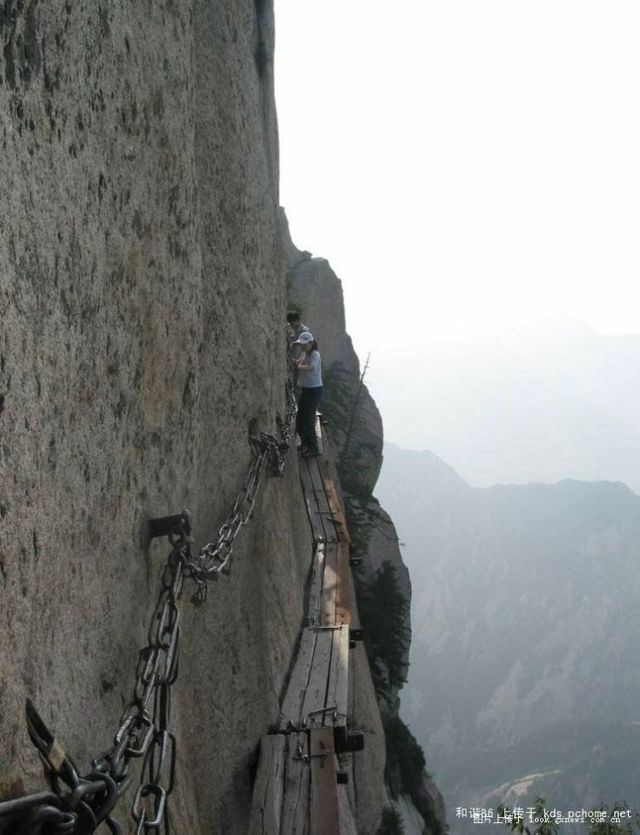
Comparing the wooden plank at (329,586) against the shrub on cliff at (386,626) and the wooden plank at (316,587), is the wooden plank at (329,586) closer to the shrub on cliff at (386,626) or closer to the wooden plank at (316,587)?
the wooden plank at (316,587)

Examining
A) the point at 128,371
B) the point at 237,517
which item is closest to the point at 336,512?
the point at 237,517

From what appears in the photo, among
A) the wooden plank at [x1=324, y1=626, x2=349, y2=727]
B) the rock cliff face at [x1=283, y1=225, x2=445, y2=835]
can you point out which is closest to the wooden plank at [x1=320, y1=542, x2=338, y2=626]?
the wooden plank at [x1=324, y1=626, x2=349, y2=727]

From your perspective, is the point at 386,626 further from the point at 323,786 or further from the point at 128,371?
the point at 128,371

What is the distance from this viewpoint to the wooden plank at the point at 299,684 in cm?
831

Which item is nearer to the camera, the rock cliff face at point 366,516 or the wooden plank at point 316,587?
the wooden plank at point 316,587

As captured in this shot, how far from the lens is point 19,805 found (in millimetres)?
2543

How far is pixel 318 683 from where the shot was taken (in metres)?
9.05

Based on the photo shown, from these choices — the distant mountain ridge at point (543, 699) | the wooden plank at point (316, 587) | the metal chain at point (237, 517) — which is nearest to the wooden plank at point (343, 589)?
the wooden plank at point (316, 587)

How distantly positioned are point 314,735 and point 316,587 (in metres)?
4.04

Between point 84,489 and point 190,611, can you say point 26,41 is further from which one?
point 190,611

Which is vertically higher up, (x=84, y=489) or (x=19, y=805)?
(x=84, y=489)

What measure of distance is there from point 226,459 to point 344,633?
4164 millimetres

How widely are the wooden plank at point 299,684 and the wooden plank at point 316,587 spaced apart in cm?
54

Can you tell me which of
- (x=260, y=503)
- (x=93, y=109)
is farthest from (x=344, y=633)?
(x=93, y=109)
